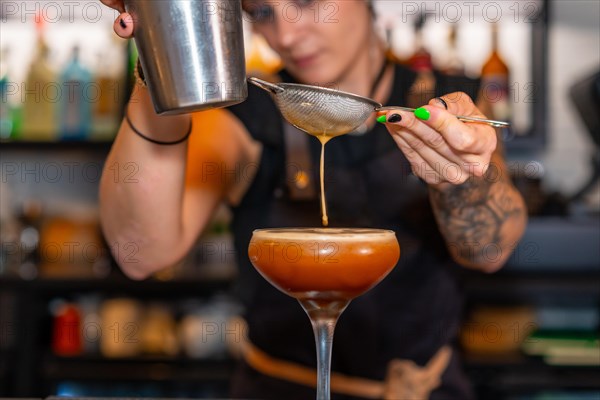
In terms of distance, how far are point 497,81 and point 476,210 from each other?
181cm

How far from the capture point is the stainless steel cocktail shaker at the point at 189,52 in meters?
1.11

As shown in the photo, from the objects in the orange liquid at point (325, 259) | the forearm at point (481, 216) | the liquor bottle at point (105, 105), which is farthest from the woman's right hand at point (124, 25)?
the liquor bottle at point (105, 105)

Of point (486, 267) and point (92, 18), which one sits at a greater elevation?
point (92, 18)

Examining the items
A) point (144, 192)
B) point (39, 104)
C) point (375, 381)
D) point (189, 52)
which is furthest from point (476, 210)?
point (39, 104)

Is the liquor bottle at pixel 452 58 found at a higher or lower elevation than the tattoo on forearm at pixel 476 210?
higher

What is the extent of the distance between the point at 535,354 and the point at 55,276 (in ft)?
6.32

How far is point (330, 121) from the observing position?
1303 mm

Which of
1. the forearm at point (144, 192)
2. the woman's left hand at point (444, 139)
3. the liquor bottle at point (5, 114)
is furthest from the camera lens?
the liquor bottle at point (5, 114)

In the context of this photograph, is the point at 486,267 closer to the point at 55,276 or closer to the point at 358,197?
the point at 358,197

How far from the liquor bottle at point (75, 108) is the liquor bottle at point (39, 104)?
4 centimetres

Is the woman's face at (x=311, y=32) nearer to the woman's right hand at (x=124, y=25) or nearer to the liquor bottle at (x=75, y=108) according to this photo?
the woman's right hand at (x=124, y=25)

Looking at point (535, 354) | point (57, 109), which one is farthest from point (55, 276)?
point (535, 354)

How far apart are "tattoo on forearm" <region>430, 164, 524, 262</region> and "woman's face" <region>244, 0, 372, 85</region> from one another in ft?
1.34

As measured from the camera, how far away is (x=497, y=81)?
334 centimetres
